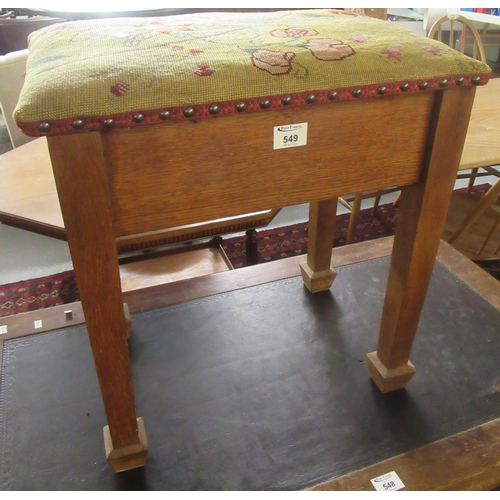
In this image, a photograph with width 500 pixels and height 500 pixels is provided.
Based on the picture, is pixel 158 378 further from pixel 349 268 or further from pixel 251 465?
pixel 349 268

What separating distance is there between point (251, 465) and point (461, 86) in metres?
0.62

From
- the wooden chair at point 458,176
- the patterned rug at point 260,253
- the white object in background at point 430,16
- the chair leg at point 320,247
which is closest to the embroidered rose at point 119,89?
the chair leg at point 320,247

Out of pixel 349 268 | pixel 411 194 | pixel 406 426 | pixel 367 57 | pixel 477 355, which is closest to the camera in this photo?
pixel 367 57

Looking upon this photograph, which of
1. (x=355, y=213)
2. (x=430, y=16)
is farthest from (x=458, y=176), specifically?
(x=430, y=16)

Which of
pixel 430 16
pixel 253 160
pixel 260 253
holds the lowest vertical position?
pixel 260 253

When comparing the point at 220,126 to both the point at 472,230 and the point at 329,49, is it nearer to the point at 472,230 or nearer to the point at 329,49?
the point at 329,49

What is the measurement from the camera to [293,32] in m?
0.67

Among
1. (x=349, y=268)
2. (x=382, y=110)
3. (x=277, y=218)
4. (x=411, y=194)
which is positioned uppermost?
(x=382, y=110)

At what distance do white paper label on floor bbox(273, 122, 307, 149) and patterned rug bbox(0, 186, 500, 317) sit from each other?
119cm

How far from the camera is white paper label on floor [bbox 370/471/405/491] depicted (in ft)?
2.35

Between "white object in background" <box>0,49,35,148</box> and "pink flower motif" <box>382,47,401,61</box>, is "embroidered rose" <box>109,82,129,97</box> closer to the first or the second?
"pink flower motif" <box>382,47,401,61</box>

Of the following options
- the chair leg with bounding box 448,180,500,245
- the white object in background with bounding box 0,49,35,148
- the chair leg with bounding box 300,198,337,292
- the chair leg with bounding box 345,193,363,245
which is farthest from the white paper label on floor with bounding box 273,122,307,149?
the white object in background with bounding box 0,49,35,148

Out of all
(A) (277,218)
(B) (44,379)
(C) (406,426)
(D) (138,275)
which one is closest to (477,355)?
(C) (406,426)

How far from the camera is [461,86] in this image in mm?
594
